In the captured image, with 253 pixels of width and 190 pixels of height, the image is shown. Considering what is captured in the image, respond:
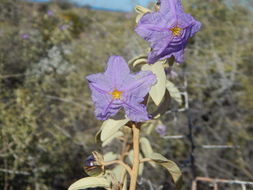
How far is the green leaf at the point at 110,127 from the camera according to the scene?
864mm

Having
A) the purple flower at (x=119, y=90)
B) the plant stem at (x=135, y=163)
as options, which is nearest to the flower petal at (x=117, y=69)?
the purple flower at (x=119, y=90)

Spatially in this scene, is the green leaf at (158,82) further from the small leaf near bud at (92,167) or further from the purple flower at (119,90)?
the small leaf near bud at (92,167)

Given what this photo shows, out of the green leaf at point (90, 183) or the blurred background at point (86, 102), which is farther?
the blurred background at point (86, 102)

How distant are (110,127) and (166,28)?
0.90 ft

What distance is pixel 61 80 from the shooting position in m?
3.86

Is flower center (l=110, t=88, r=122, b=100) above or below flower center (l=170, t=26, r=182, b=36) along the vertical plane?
below

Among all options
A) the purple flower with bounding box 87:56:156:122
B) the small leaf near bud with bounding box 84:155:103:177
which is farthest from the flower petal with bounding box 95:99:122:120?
the small leaf near bud with bounding box 84:155:103:177

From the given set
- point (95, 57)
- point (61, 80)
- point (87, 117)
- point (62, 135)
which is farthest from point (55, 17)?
point (62, 135)

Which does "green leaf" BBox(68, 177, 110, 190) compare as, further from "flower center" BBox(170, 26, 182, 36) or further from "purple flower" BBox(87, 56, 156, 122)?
"flower center" BBox(170, 26, 182, 36)

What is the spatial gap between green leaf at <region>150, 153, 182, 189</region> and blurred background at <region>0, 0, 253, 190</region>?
1.81ft

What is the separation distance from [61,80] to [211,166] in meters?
1.85

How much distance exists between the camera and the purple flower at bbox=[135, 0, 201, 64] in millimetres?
804

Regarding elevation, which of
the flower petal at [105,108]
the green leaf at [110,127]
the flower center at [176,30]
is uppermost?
the flower center at [176,30]

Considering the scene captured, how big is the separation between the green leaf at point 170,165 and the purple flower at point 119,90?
10 centimetres
